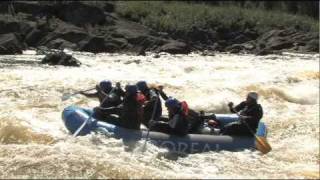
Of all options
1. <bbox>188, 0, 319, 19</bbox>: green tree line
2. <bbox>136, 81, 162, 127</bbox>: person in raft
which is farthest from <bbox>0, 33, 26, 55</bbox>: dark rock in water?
<bbox>188, 0, 319, 19</bbox>: green tree line

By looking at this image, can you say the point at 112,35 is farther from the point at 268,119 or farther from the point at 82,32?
the point at 268,119

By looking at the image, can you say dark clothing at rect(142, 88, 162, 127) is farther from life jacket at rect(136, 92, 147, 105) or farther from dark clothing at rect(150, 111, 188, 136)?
dark clothing at rect(150, 111, 188, 136)

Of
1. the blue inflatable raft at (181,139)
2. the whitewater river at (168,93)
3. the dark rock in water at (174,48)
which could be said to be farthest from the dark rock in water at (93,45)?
the blue inflatable raft at (181,139)

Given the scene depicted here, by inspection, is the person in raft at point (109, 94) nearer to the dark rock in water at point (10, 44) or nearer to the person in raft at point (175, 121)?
the person in raft at point (175, 121)

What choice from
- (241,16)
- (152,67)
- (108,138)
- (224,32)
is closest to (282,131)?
(108,138)

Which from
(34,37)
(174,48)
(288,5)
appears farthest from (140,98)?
(288,5)

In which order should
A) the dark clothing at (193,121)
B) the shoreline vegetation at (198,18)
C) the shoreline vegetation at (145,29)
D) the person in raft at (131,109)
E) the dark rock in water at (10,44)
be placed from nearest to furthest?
the person in raft at (131,109), the dark clothing at (193,121), the dark rock in water at (10,44), the shoreline vegetation at (145,29), the shoreline vegetation at (198,18)

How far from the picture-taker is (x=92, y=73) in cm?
1739

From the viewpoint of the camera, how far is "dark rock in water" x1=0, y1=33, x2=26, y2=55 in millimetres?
21828

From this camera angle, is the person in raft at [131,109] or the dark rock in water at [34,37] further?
the dark rock in water at [34,37]

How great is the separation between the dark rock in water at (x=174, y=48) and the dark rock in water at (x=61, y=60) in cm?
610

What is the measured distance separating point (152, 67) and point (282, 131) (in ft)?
27.2

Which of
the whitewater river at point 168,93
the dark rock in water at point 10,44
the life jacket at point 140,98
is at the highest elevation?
the life jacket at point 140,98

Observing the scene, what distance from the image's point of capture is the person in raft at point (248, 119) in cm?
1005
